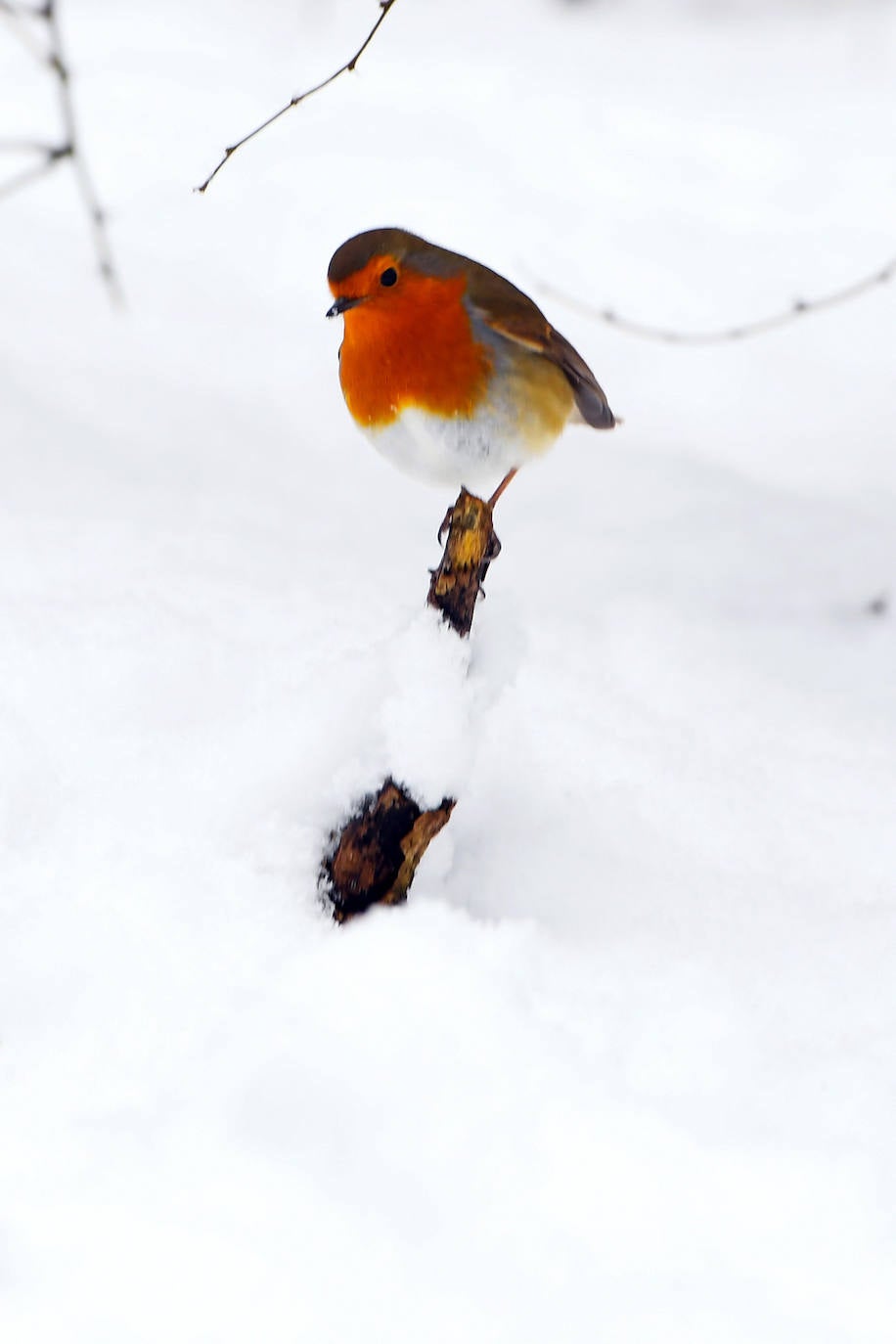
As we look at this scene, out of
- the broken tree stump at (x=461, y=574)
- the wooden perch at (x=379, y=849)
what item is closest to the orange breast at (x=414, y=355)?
the broken tree stump at (x=461, y=574)

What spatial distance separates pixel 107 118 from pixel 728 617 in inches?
152

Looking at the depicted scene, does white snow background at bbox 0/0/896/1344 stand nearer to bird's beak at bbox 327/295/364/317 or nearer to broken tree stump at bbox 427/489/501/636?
broken tree stump at bbox 427/489/501/636

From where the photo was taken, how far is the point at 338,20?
791 cm

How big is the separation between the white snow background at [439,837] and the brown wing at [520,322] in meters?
0.53

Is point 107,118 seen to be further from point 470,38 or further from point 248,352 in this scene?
point 470,38

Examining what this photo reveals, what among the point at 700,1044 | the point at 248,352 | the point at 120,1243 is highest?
the point at 248,352

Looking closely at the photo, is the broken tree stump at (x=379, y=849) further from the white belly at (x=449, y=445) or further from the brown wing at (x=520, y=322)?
the brown wing at (x=520, y=322)

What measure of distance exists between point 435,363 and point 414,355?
0.14 feet

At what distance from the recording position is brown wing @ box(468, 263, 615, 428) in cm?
262

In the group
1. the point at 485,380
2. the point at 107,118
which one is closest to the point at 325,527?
the point at 485,380

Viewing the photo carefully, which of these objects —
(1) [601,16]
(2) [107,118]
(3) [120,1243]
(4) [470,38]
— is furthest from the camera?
(1) [601,16]

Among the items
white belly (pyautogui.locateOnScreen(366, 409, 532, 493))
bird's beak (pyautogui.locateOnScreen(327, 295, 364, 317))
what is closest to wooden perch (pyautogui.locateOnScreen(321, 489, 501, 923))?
white belly (pyautogui.locateOnScreen(366, 409, 532, 493))

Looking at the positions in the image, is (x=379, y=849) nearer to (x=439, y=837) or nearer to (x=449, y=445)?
(x=439, y=837)

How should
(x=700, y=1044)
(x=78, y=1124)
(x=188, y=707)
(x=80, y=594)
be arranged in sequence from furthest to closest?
(x=80, y=594) → (x=188, y=707) → (x=700, y=1044) → (x=78, y=1124)
